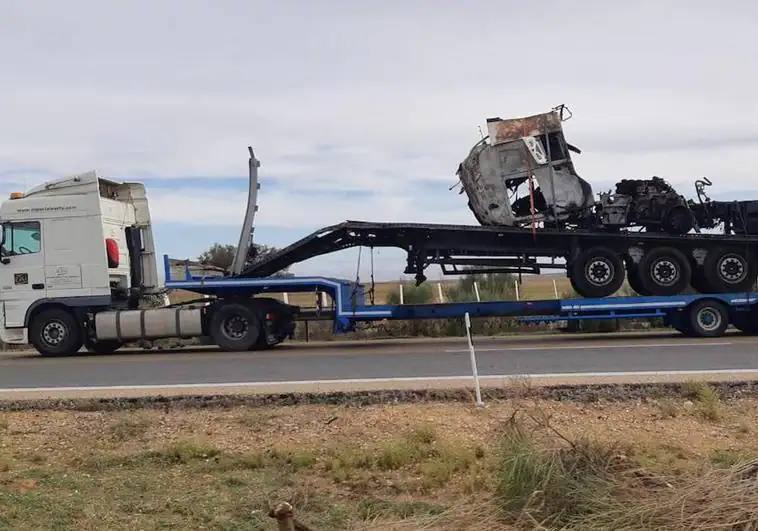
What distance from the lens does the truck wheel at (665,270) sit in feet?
58.1

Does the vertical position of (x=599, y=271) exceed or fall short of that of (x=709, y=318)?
it exceeds it

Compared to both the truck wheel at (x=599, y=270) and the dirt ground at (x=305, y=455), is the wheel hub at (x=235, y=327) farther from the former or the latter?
the dirt ground at (x=305, y=455)

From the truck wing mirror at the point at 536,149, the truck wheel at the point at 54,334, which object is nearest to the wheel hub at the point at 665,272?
the truck wing mirror at the point at 536,149

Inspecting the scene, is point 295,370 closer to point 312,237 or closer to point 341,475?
point 312,237

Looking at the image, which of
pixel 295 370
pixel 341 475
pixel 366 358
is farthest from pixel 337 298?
pixel 341 475

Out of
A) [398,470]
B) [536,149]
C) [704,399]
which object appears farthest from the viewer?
[536,149]

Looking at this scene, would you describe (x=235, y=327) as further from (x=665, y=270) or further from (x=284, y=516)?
(x=284, y=516)

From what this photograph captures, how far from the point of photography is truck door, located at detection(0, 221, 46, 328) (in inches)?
703

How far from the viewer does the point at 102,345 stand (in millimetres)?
18797

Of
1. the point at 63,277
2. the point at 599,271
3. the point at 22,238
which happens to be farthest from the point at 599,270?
the point at 22,238

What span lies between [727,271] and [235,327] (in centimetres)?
1001

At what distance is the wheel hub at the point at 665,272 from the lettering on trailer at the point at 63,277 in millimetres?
11631

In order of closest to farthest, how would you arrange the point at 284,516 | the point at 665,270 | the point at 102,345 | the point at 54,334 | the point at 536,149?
1. the point at 284,516
2. the point at 536,149
3. the point at 665,270
4. the point at 54,334
5. the point at 102,345

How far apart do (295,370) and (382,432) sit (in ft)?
16.6
